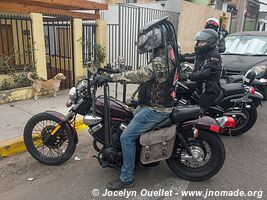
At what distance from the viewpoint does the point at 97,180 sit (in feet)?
Result: 10.1

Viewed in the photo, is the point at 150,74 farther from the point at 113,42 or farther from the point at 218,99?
the point at 113,42

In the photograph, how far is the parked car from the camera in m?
5.89

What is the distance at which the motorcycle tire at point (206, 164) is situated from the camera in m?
2.94

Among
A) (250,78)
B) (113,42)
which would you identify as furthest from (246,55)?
(113,42)

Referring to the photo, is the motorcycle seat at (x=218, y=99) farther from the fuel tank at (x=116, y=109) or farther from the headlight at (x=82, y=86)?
the headlight at (x=82, y=86)

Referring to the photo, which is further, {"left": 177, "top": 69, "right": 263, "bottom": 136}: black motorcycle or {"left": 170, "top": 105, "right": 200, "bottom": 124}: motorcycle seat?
{"left": 177, "top": 69, "right": 263, "bottom": 136}: black motorcycle

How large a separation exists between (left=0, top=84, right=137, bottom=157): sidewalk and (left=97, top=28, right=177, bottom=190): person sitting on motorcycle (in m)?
1.95

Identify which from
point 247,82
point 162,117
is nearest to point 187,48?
point 247,82

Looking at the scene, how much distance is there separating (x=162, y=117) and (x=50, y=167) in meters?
1.70

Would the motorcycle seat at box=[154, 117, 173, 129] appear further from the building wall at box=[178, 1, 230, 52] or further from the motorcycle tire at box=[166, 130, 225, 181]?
the building wall at box=[178, 1, 230, 52]

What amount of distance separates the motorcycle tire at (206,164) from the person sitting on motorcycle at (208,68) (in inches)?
47.7

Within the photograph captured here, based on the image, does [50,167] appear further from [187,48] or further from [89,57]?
[187,48]

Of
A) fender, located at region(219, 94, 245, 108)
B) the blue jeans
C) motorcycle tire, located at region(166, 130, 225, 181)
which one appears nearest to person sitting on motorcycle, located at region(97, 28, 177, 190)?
the blue jeans

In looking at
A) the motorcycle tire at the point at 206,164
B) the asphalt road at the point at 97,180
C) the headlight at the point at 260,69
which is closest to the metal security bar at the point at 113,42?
the headlight at the point at 260,69
